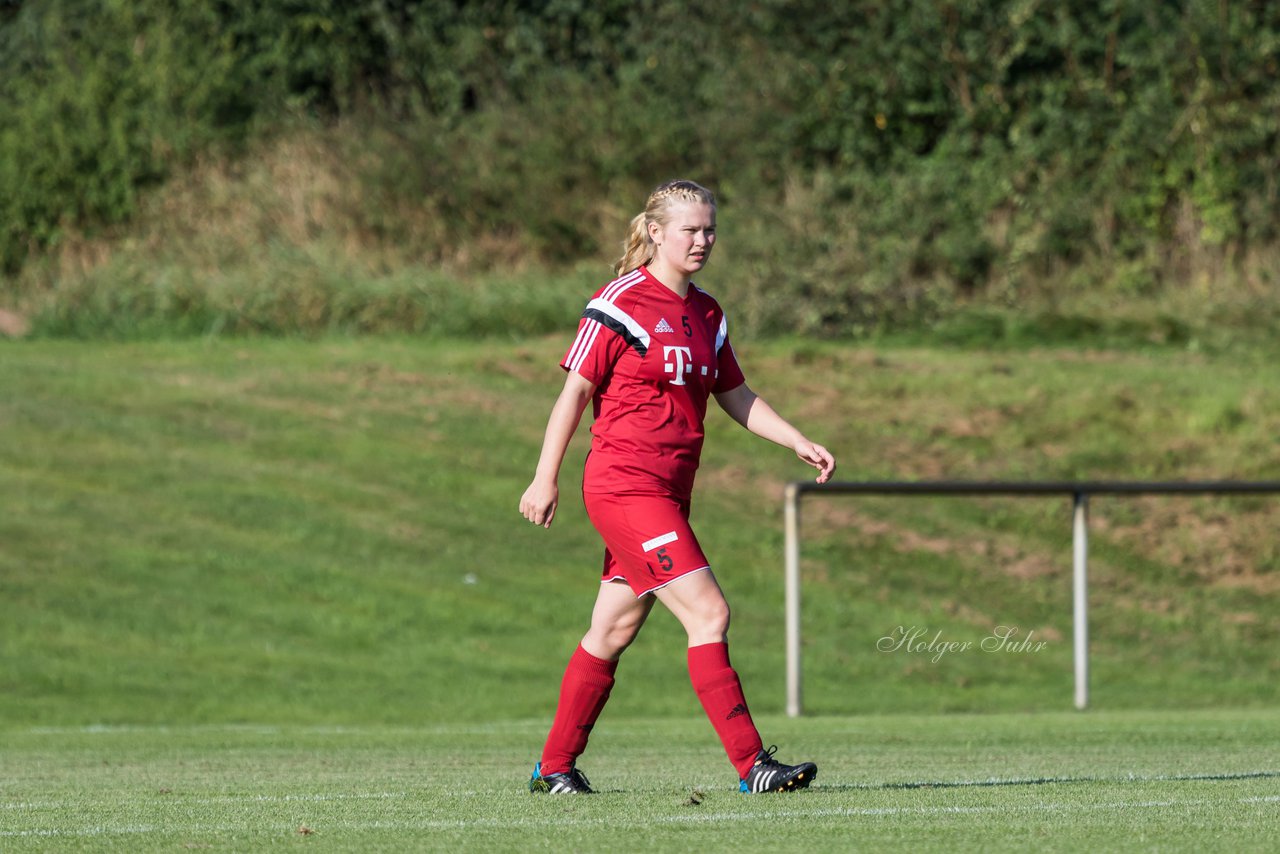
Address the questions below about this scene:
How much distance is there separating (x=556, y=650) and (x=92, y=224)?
19.0 meters

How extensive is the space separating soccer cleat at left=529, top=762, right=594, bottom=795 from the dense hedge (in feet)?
63.3

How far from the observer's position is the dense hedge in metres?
27.4

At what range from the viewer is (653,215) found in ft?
20.2

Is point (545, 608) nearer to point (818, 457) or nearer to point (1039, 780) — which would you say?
point (1039, 780)

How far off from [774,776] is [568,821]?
2.69 ft

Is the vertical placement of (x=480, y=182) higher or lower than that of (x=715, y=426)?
higher

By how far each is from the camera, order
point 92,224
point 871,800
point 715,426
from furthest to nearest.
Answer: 1. point 92,224
2. point 715,426
3. point 871,800

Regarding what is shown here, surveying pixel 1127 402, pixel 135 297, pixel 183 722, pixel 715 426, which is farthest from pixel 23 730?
pixel 135 297

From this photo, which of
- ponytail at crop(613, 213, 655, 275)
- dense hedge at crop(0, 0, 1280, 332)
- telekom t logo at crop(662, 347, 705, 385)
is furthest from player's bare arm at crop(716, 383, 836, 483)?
dense hedge at crop(0, 0, 1280, 332)

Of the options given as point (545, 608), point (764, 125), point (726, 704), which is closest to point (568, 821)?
point (726, 704)

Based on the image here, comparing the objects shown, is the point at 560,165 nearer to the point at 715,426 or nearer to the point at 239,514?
the point at 715,426

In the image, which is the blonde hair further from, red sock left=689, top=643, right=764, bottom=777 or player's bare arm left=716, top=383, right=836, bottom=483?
red sock left=689, top=643, right=764, bottom=777

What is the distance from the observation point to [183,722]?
41.4 ft

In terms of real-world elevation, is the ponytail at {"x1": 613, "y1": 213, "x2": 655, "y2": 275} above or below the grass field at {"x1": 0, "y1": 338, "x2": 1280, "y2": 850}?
above
